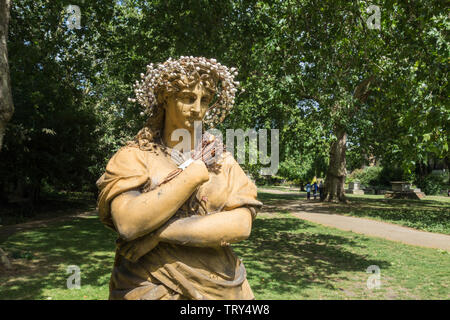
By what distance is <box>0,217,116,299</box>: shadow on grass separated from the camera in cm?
642

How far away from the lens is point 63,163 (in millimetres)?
15141

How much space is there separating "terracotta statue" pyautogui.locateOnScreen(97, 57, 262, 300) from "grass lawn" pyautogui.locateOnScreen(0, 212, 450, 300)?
433 cm

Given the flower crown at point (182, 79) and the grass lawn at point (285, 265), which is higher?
the flower crown at point (182, 79)

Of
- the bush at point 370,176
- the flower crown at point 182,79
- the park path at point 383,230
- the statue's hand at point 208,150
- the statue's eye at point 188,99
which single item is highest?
the flower crown at point 182,79

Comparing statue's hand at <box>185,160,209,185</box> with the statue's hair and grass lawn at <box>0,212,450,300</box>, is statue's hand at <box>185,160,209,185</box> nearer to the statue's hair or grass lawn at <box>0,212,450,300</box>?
the statue's hair

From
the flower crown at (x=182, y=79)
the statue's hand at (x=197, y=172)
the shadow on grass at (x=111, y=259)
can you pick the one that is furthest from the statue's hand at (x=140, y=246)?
the shadow on grass at (x=111, y=259)

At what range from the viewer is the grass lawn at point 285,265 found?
6.30 m

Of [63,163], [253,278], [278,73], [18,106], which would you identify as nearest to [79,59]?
[18,106]

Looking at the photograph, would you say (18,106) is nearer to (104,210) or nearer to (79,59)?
(79,59)

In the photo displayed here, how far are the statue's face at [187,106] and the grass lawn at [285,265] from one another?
450 centimetres

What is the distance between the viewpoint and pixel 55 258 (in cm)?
840

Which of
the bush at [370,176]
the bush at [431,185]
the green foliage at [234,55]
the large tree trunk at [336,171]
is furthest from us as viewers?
the bush at [370,176]

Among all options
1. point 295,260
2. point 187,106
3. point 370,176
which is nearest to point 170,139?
point 187,106

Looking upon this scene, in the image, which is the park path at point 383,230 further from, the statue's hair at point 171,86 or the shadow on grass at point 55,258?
the statue's hair at point 171,86
